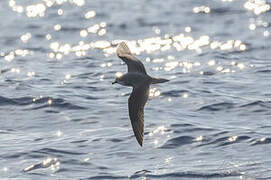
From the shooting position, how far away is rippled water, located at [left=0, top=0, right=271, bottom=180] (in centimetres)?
1984

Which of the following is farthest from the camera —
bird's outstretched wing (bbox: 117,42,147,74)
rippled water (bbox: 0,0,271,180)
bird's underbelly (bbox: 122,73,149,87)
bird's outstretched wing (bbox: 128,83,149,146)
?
rippled water (bbox: 0,0,271,180)

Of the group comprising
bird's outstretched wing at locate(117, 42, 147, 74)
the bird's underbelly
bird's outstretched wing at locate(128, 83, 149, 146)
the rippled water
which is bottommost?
the rippled water

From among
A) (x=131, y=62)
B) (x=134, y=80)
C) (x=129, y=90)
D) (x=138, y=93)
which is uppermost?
(x=131, y=62)

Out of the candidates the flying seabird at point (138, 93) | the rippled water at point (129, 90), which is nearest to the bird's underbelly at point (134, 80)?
the flying seabird at point (138, 93)

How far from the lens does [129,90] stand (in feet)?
84.0

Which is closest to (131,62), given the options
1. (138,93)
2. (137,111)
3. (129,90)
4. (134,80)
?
(134,80)

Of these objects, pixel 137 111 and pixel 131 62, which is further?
pixel 131 62

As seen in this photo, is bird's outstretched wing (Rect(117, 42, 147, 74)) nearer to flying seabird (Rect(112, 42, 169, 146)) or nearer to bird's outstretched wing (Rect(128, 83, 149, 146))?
flying seabird (Rect(112, 42, 169, 146))

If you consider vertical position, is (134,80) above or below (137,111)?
above

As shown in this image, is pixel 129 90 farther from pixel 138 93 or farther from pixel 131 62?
pixel 138 93

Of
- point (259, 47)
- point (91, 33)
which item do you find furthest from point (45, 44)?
point (259, 47)

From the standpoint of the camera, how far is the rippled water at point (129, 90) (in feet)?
65.1

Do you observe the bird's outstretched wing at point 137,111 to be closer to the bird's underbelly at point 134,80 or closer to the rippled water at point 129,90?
the bird's underbelly at point 134,80

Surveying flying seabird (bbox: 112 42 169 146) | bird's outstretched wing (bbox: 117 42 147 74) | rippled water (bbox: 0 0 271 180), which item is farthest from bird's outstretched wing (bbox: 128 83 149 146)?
rippled water (bbox: 0 0 271 180)
